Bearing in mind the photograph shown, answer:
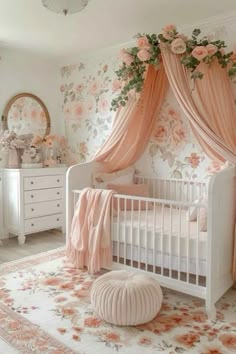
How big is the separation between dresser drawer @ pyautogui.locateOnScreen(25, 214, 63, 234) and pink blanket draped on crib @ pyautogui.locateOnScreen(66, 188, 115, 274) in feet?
3.95

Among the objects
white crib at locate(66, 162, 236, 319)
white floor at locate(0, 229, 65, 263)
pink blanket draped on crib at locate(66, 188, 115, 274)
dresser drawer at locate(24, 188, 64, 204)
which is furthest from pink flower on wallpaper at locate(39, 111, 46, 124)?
pink blanket draped on crib at locate(66, 188, 115, 274)

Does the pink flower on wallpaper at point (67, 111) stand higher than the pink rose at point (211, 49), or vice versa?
the pink rose at point (211, 49)

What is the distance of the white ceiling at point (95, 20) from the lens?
9.40 feet

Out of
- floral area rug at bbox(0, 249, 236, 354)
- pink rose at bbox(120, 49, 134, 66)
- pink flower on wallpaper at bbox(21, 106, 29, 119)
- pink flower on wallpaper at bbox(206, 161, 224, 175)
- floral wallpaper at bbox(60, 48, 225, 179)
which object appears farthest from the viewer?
pink flower on wallpaper at bbox(21, 106, 29, 119)

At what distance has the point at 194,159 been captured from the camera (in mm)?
3438

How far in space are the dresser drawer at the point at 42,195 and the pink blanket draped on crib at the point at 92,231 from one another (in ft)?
4.01

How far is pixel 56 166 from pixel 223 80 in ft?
8.48

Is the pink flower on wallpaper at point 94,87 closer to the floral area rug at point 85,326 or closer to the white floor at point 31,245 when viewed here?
the white floor at point 31,245

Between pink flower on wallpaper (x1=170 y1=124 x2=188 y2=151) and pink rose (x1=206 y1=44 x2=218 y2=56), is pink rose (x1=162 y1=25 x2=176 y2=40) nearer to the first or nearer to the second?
pink rose (x1=206 y1=44 x2=218 y2=56)

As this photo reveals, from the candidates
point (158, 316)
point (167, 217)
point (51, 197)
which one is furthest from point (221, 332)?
point (51, 197)

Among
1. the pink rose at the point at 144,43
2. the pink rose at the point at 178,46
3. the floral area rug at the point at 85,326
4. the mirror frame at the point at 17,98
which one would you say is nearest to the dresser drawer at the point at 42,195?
the mirror frame at the point at 17,98

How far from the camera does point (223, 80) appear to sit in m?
2.81

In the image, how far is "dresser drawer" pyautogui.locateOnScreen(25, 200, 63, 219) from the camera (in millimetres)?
4027

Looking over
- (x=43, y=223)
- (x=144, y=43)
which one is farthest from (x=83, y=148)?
(x=144, y=43)
